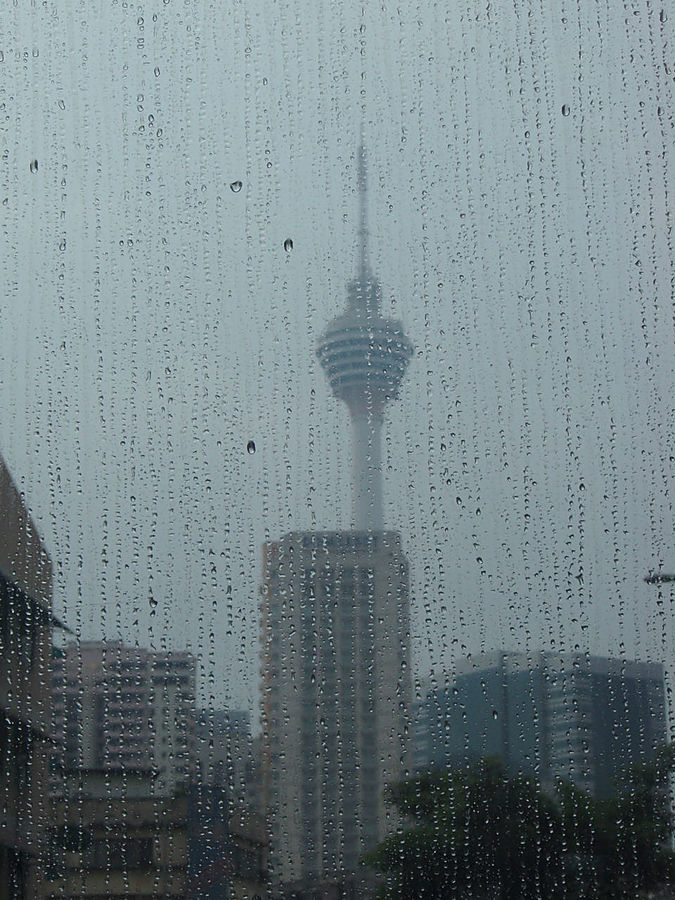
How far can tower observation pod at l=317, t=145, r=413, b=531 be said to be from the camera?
361cm

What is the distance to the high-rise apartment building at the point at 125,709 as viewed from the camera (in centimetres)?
317

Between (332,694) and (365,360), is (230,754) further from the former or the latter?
(365,360)

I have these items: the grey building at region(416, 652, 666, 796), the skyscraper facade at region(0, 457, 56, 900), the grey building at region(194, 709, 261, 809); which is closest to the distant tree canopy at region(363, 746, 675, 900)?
the grey building at region(416, 652, 666, 796)

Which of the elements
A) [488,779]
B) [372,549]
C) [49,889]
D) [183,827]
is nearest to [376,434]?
[372,549]

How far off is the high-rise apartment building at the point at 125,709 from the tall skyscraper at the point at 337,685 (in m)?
0.26

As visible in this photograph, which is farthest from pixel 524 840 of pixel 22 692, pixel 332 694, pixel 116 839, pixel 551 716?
pixel 22 692

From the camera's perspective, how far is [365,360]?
3619mm

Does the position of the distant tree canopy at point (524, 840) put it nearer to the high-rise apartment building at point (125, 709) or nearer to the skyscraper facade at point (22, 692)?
the high-rise apartment building at point (125, 709)

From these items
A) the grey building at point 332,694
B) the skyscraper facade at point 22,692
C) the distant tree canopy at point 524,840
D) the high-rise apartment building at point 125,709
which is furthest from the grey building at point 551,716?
the skyscraper facade at point 22,692

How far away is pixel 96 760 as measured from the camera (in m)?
3.18

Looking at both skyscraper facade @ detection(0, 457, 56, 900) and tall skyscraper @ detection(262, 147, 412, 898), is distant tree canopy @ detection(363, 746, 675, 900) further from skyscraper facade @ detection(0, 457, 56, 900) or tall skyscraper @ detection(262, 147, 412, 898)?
skyscraper facade @ detection(0, 457, 56, 900)

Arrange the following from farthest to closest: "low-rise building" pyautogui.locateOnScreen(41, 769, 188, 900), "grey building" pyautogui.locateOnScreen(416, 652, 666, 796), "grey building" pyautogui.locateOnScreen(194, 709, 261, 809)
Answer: "grey building" pyautogui.locateOnScreen(416, 652, 666, 796)
"grey building" pyautogui.locateOnScreen(194, 709, 261, 809)
"low-rise building" pyautogui.locateOnScreen(41, 769, 188, 900)

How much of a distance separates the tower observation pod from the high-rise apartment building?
857mm

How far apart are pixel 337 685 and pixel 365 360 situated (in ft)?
3.55
